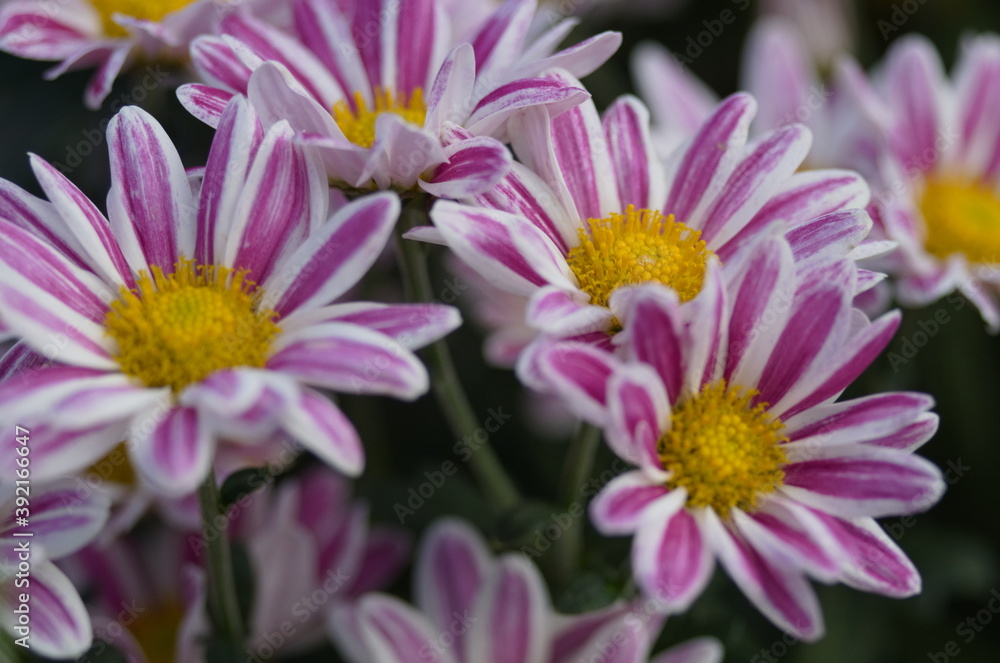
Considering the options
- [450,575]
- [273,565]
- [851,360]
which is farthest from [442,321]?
[273,565]

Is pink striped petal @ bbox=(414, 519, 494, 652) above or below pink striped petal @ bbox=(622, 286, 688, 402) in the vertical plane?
below

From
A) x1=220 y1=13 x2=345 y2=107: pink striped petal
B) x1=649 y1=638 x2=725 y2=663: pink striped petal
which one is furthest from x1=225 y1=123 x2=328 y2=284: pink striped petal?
x1=649 y1=638 x2=725 y2=663: pink striped petal

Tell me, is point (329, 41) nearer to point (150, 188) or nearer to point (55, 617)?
point (150, 188)

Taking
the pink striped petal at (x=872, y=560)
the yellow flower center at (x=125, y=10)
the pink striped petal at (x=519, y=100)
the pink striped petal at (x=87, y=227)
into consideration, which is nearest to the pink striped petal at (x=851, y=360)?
the pink striped petal at (x=872, y=560)

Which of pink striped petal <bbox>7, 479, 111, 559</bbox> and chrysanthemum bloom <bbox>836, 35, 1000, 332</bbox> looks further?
chrysanthemum bloom <bbox>836, 35, 1000, 332</bbox>

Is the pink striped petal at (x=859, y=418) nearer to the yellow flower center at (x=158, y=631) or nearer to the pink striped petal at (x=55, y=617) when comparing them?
the pink striped petal at (x=55, y=617)

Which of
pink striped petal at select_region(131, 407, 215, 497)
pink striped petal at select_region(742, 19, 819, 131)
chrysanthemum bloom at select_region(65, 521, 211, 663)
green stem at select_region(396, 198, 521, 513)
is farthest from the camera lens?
pink striped petal at select_region(742, 19, 819, 131)

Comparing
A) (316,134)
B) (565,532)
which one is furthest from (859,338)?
(316,134)

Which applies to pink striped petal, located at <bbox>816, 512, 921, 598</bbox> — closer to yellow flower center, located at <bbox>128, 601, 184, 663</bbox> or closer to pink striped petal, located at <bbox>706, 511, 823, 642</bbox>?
pink striped petal, located at <bbox>706, 511, 823, 642</bbox>

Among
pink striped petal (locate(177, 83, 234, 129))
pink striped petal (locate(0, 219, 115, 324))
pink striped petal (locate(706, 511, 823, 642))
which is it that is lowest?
pink striped petal (locate(706, 511, 823, 642))
